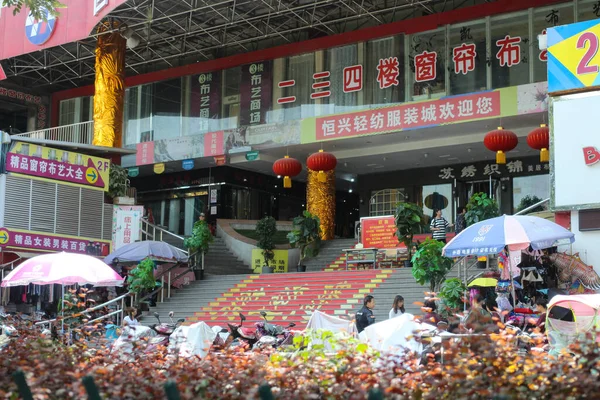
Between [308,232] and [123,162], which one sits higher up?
[123,162]

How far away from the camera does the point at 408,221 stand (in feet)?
54.8

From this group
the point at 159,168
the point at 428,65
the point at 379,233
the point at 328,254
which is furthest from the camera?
the point at 159,168

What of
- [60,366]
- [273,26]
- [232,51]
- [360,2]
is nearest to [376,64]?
[360,2]

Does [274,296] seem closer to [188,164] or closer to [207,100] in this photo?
[188,164]

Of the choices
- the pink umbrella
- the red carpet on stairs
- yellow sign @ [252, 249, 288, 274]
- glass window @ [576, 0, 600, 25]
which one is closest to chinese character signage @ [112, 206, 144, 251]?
yellow sign @ [252, 249, 288, 274]

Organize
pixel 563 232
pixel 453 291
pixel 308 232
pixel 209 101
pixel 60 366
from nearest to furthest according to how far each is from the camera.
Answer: pixel 60 366 → pixel 563 232 → pixel 453 291 → pixel 308 232 → pixel 209 101

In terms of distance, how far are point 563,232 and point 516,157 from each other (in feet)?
35.7

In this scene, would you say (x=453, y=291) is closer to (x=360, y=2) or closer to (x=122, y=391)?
(x=122, y=391)

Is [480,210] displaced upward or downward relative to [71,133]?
downward

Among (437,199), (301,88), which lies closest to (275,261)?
(301,88)

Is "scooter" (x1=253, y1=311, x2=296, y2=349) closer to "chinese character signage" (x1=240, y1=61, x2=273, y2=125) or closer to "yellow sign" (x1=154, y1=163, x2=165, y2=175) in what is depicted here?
"chinese character signage" (x1=240, y1=61, x2=273, y2=125)

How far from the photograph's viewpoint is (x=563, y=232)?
11734 millimetres

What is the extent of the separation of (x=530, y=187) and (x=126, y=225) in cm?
1031

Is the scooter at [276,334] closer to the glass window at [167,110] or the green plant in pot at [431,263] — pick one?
the green plant in pot at [431,263]
